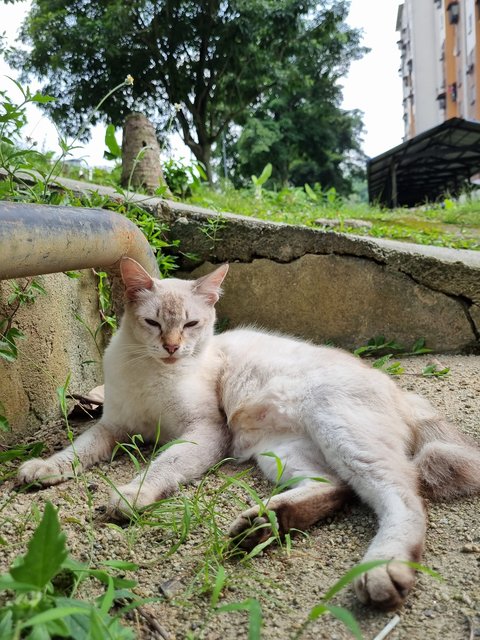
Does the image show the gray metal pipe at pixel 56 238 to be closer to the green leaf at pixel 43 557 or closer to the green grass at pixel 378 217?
the green leaf at pixel 43 557

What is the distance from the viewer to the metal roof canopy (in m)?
11.8

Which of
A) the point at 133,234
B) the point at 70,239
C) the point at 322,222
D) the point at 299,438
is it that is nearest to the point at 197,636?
the point at 299,438

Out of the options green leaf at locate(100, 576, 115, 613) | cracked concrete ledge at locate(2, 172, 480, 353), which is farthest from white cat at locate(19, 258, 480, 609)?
cracked concrete ledge at locate(2, 172, 480, 353)

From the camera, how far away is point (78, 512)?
2.01m

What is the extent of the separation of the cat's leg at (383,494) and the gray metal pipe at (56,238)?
3.38 feet

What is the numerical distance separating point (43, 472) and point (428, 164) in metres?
13.7

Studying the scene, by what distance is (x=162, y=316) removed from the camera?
8.62 ft

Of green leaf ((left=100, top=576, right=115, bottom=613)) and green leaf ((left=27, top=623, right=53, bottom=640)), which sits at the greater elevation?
green leaf ((left=27, top=623, right=53, bottom=640))

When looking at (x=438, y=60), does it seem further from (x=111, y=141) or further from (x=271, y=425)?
(x=271, y=425)

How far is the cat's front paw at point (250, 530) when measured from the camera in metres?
1.75

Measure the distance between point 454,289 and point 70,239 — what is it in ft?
8.86

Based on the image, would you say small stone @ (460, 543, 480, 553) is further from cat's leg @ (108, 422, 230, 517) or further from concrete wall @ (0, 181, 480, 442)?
concrete wall @ (0, 181, 480, 442)

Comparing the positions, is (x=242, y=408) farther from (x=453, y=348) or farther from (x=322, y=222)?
(x=322, y=222)

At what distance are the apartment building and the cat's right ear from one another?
586 inches
